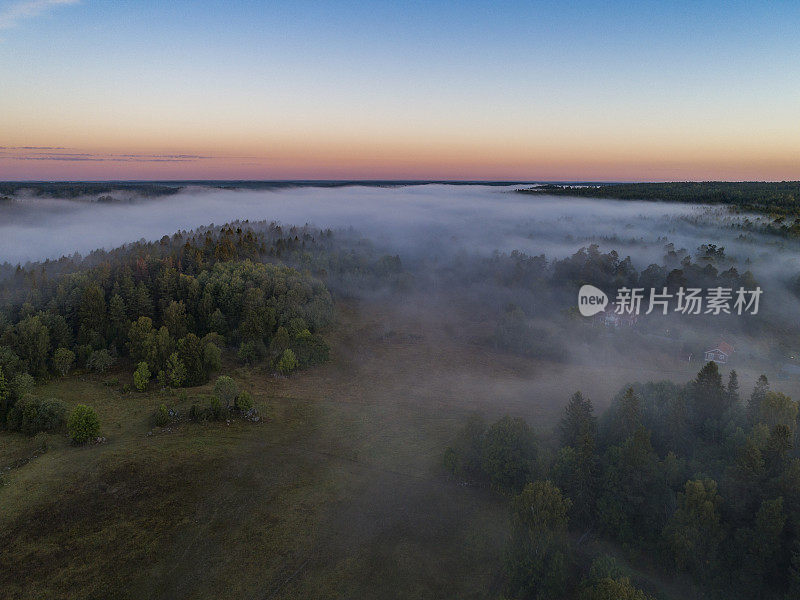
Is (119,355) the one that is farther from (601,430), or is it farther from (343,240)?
(343,240)

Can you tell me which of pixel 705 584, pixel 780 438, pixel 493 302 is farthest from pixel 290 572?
pixel 493 302

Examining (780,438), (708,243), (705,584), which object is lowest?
(705,584)

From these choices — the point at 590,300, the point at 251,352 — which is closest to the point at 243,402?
the point at 251,352

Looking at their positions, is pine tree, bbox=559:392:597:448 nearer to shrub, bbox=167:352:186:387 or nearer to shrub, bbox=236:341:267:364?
shrub, bbox=236:341:267:364

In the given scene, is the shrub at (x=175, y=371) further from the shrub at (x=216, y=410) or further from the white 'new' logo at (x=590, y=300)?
the white 'new' logo at (x=590, y=300)

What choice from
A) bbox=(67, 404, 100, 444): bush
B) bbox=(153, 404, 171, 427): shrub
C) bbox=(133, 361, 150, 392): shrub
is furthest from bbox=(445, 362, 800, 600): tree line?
bbox=(133, 361, 150, 392): shrub

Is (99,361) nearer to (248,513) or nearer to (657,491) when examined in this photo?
(248,513)
